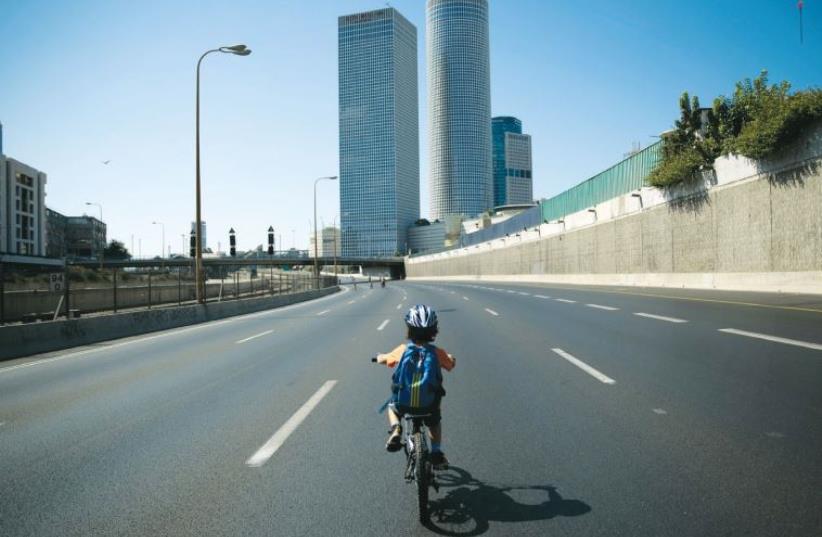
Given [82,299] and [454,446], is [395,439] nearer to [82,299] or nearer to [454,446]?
[454,446]

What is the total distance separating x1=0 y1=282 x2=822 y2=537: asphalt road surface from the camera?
3.33m

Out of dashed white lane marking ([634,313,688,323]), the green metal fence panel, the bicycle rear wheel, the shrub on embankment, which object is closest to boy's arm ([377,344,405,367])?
the bicycle rear wheel

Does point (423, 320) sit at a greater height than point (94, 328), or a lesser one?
greater

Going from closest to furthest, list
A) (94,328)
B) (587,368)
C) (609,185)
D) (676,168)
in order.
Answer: (587,368) < (94,328) < (676,168) < (609,185)

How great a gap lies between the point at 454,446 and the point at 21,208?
107283 millimetres

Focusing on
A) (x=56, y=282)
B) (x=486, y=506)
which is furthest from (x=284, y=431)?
(x=56, y=282)

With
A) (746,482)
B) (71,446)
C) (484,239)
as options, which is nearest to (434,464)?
(746,482)

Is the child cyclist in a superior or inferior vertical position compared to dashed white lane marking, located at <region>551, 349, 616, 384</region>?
superior

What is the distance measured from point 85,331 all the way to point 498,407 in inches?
510

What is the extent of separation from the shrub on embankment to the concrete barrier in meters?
23.5

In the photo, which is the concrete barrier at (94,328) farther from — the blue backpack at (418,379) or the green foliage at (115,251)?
the green foliage at (115,251)

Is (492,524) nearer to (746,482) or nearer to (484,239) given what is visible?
(746,482)

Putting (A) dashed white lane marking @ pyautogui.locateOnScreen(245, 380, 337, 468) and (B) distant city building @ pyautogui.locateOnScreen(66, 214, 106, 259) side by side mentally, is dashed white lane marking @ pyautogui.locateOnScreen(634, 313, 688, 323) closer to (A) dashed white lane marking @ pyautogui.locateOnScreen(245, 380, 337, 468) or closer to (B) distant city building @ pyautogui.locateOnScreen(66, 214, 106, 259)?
(A) dashed white lane marking @ pyautogui.locateOnScreen(245, 380, 337, 468)

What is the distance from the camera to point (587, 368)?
25.8ft
